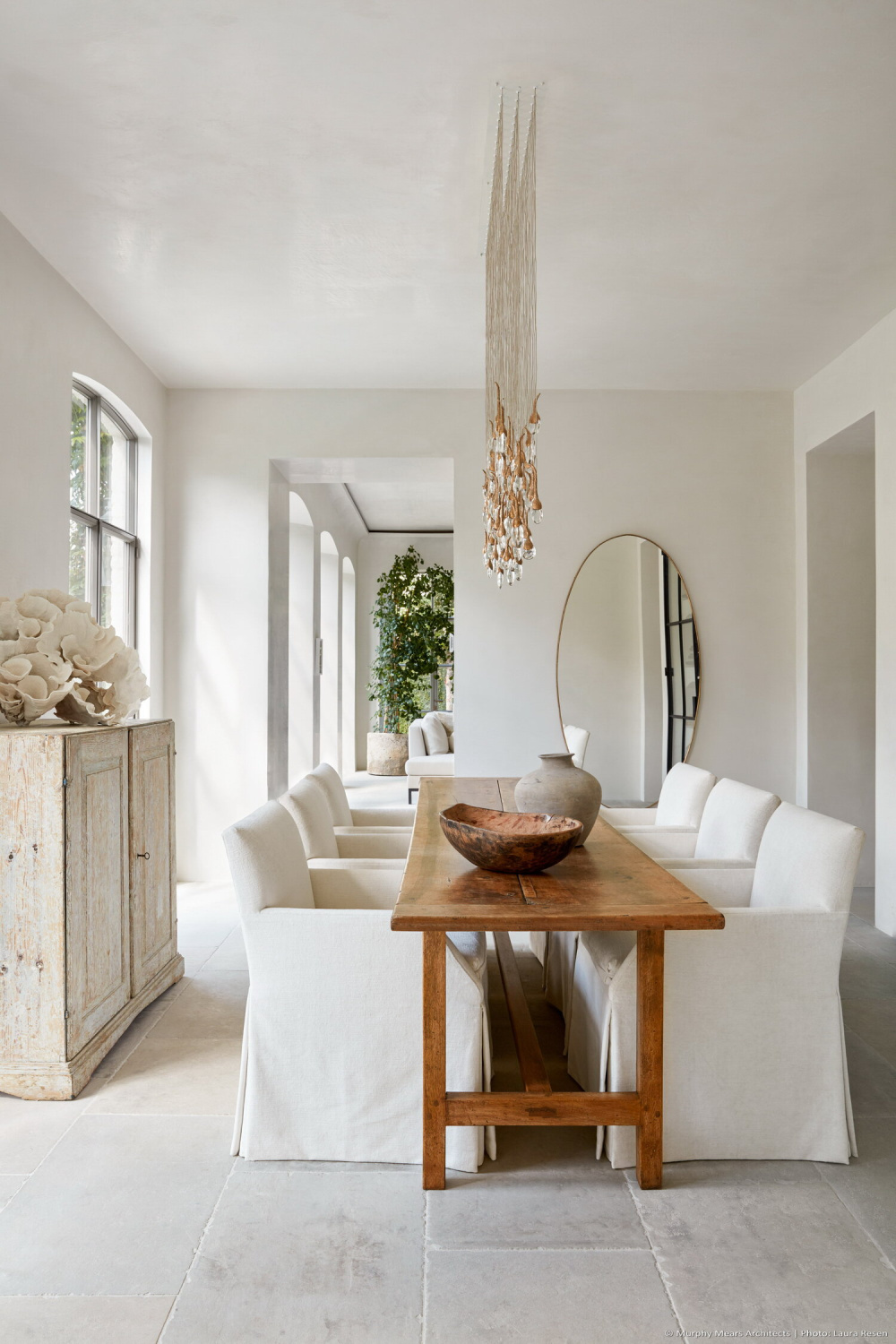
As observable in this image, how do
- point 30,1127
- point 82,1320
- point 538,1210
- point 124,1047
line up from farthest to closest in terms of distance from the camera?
1. point 124,1047
2. point 30,1127
3. point 538,1210
4. point 82,1320

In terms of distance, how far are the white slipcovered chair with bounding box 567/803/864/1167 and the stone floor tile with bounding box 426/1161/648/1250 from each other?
0.37 ft

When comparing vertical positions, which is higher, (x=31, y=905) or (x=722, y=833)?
(x=722, y=833)

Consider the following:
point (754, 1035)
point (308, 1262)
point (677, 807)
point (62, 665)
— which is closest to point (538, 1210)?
point (308, 1262)

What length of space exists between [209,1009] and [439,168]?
2.94 metres

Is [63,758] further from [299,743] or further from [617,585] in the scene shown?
[299,743]

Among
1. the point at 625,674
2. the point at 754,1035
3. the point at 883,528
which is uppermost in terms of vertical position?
the point at 883,528

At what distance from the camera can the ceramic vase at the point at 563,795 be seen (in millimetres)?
2541

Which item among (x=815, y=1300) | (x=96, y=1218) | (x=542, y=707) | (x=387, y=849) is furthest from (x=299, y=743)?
(x=815, y=1300)

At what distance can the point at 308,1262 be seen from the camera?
174 centimetres

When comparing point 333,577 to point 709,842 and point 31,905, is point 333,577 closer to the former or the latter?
point 709,842

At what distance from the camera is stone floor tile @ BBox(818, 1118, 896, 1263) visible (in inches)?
72.7

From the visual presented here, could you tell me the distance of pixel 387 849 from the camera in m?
3.17

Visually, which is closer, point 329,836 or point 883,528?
point 329,836

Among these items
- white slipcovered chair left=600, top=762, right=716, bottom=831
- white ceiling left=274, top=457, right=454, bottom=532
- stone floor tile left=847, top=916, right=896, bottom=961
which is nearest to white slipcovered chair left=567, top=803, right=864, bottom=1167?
white slipcovered chair left=600, top=762, right=716, bottom=831
